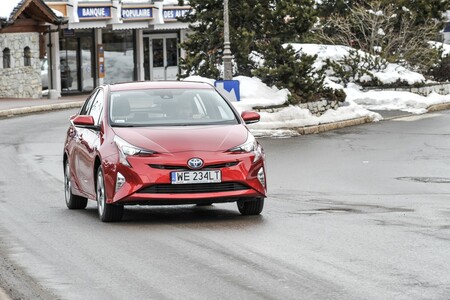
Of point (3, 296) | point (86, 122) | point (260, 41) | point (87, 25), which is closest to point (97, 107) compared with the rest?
point (86, 122)

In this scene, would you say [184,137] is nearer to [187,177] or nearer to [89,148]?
[187,177]

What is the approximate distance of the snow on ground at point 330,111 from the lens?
29.9m

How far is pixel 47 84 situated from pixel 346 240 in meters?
42.3

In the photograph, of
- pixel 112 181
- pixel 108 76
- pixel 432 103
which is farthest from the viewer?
pixel 108 76

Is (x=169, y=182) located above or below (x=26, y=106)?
above

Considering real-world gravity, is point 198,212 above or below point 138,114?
below

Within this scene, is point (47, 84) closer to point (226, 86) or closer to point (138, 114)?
point (226, 86)

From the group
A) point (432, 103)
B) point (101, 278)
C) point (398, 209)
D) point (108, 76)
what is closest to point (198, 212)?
point (398, 209)

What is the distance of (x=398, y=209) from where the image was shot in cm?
1378

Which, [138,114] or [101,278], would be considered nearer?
[101,278]

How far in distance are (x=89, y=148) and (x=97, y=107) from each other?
73 centimetres

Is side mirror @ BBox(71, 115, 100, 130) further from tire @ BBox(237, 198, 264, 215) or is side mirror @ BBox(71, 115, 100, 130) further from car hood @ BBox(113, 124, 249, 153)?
tire @ BBox(237, 198, 264, 215)

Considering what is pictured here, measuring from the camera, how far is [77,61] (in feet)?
179

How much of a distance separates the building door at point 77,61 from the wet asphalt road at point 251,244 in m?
34.2
